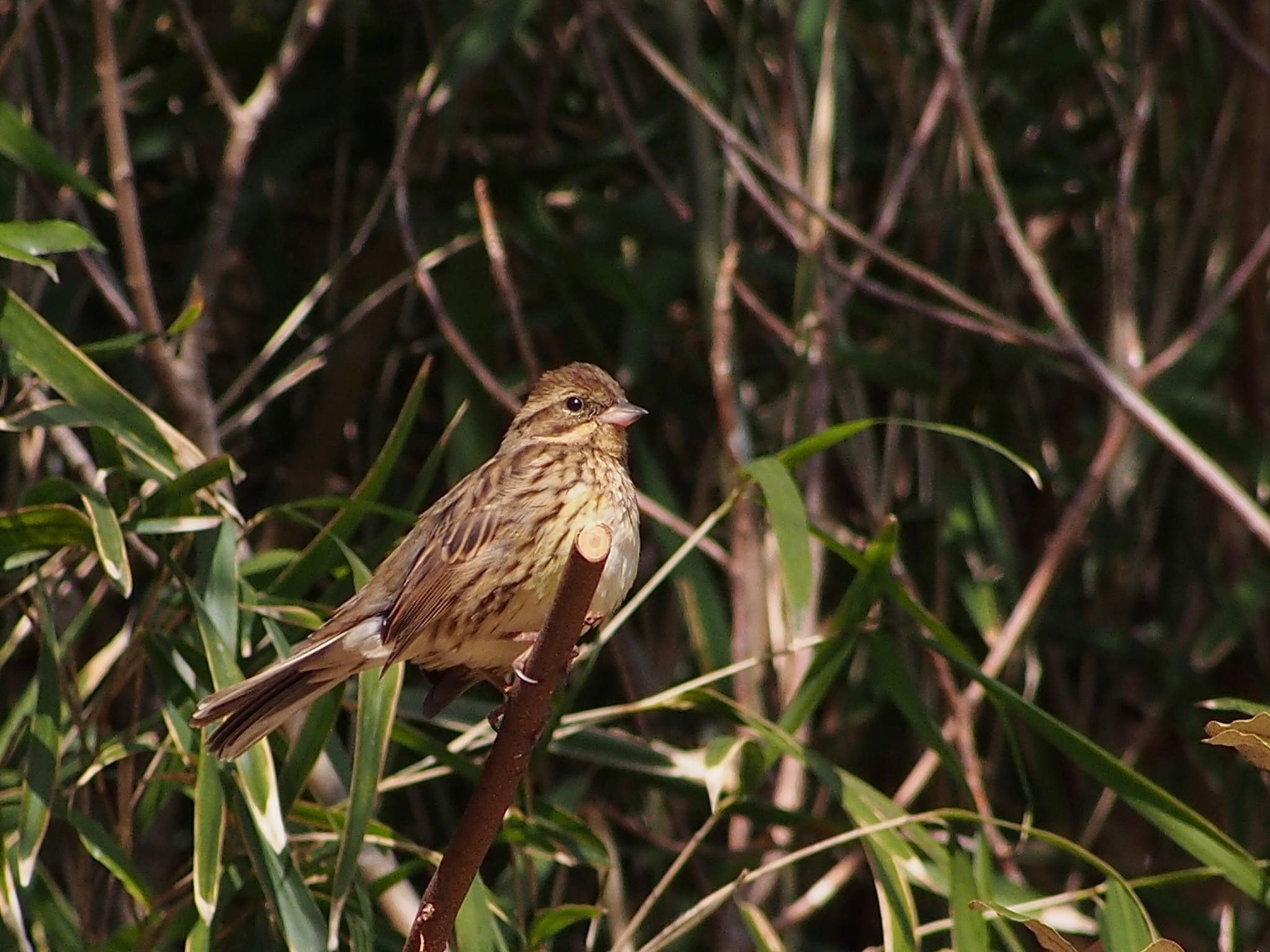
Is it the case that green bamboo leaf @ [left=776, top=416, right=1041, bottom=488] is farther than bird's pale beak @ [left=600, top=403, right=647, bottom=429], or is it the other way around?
bird's pale beak @ [left=600, top=403, right=647, bottom=429]

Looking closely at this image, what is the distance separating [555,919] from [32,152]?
Result: 5.82 ft

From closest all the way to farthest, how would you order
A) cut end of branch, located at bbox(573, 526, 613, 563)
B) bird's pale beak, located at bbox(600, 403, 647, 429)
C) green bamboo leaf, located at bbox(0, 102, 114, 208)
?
cut end of branch, located at bbox(573, 526, 613, 563) → bird's pale beak, located at bbox(600, 403, 647, 429) → green bamboo leaf, located at bbox(0, 102, 114, 208)

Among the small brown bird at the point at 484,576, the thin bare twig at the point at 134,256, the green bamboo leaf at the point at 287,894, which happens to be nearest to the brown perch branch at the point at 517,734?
the green bamboo leaf at the point at 287,894

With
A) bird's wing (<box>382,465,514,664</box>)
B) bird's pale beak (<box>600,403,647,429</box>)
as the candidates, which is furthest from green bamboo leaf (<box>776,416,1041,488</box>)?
bird's wing (<box>382,465,514,664</box>)

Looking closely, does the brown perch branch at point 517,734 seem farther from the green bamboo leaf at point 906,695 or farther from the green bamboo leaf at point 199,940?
the green bamboo leaf at point 906,695

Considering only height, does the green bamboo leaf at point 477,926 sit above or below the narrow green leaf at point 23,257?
below

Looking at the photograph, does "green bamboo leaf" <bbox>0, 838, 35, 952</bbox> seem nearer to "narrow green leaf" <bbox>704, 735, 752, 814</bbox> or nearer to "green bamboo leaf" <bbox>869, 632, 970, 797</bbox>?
"narrow green leaf" <bbox>704, 735, 752, 814</bbox>

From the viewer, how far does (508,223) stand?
15.3 ft

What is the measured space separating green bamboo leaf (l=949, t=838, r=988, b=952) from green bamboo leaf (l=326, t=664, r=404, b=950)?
93 cm

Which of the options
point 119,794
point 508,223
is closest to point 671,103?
point 508,223

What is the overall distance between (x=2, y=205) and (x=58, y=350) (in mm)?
826

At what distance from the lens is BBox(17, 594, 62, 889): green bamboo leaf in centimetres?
309

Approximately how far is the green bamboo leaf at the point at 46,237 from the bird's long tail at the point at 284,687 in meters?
0.78

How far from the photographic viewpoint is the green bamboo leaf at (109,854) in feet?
10.8
